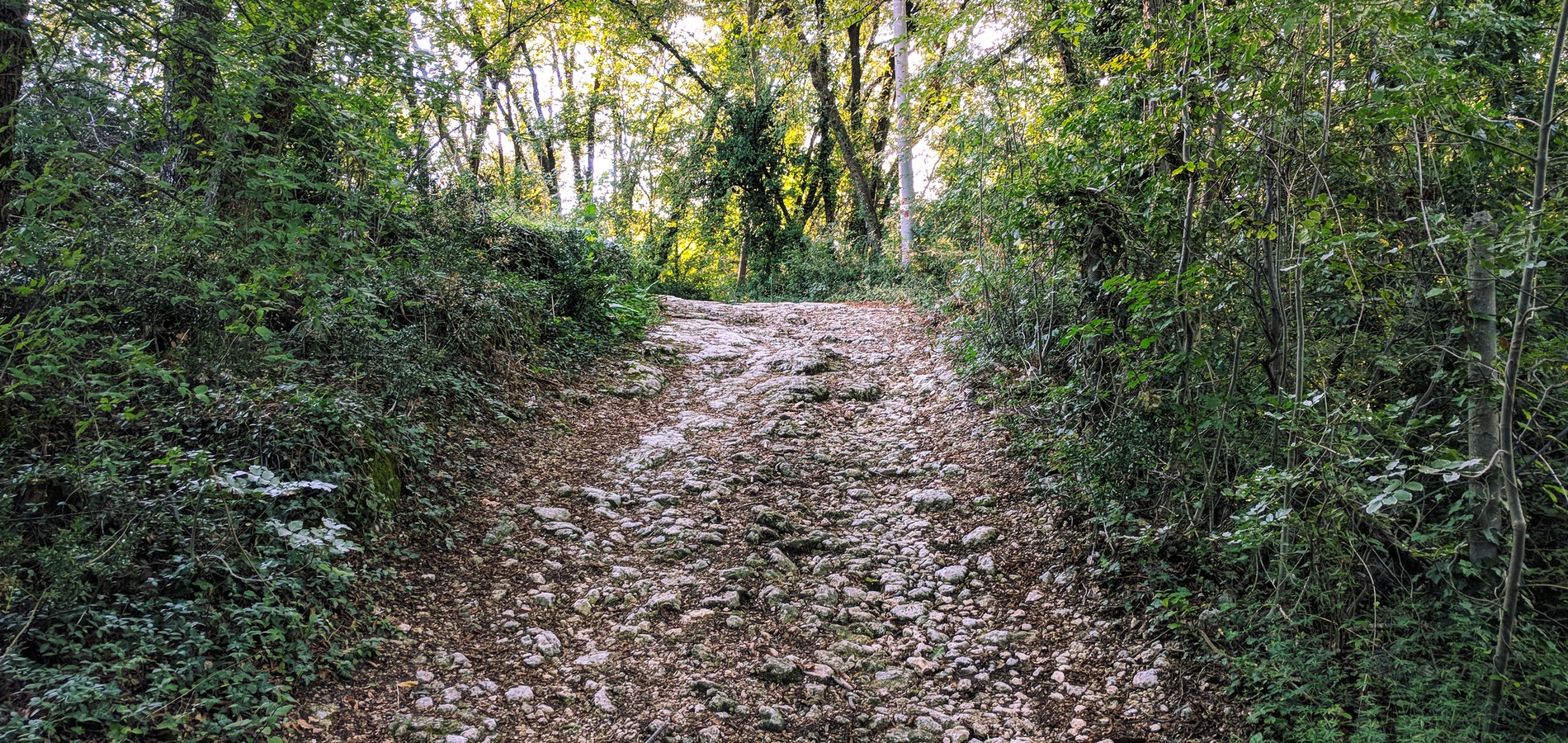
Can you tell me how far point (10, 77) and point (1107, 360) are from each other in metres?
6.41

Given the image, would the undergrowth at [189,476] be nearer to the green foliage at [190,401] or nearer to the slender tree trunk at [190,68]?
the green foliage at [190,401]

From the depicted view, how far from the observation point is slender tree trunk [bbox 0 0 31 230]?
3.21 metres

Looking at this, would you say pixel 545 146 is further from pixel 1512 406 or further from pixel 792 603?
pixel 1512 406

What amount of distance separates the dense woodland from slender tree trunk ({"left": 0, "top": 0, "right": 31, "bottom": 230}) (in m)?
0.02

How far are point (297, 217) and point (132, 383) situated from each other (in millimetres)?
1320

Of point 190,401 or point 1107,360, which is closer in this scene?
point 190,401

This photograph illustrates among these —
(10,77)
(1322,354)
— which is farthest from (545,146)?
(1322,354)

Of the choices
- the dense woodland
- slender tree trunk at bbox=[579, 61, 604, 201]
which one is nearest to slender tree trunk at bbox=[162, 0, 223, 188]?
the dense woodland

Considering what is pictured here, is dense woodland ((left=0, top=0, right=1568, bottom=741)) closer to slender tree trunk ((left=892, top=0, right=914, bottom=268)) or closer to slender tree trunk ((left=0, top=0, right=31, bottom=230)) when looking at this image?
slender tree trunk ((left=0, top=0, right=31, bottom=230))

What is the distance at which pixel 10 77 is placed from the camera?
3.39m

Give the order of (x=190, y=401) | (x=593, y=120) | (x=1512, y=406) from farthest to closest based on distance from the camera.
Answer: (x=593, y=120), (x=190, y=401), (x=1512, y=406)

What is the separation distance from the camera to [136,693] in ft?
9.25

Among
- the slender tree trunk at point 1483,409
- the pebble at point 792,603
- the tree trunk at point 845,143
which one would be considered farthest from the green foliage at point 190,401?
the tree trunk at point 845,143

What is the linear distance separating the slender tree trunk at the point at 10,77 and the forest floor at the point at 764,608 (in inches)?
108
